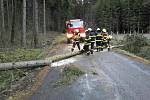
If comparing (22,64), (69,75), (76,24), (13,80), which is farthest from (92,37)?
(76,24)

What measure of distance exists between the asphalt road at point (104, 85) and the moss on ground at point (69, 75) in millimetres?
250

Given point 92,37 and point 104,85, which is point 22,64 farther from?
point 92,37

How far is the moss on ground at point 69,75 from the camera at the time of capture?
45.6ft

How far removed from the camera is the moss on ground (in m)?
13.9

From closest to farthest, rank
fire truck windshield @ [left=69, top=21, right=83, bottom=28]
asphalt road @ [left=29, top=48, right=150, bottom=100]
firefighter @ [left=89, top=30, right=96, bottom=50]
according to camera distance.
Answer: asphalt road @ [left=29, top=48, right=150, bottom=100] < firefighter @ [left=89, top=30, right=96, bottom=50] < fire truck windshield @ [left=69, top=21, right=83, bottom=28]

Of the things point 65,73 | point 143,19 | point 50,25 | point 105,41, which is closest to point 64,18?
point 50,25

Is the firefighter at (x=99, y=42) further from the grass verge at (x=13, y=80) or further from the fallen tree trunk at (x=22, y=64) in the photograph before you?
the grass verge at (x=13, y=80)

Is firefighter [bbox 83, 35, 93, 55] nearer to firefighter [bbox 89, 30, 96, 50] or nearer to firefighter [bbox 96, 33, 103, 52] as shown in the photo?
firefighter [bbox 89, 30, 96, 50]

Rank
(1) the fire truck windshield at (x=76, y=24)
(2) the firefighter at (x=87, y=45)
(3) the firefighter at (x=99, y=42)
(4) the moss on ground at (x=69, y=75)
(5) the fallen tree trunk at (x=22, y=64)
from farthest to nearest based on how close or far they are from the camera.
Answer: (1) the fire truck windshield at (x=76, y=24) → (3) the firefighter at (x=99, y=42) → (2) the firefighter at (x=87, y=45) → (5) the fallen tree trunk at (x=22, y=64) → (4) the moss on ground at (x=69, y=75)

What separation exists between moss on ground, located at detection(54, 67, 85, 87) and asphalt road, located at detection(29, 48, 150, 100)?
9.8 inches

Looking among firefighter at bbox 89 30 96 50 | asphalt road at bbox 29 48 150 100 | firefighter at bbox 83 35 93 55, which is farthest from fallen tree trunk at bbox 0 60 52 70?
firefighter at bbox 89 30 96 50

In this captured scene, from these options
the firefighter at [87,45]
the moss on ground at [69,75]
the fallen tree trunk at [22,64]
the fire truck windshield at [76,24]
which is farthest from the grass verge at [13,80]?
the fire truck windshield at [76,24]

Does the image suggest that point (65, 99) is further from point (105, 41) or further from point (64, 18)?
point (64, 18)

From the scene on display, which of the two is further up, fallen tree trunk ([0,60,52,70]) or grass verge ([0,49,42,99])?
fallen tree trunk ([0,60,52,70])
